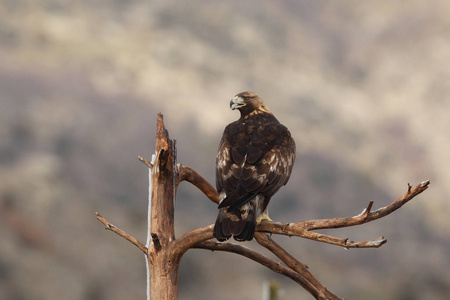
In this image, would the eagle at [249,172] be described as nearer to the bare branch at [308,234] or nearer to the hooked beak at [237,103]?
the bare branch at [308,234]

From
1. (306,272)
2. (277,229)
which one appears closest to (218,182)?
(277,229)

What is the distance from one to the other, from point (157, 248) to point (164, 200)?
19.7 inches

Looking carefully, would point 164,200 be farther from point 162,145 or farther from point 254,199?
point 254,199

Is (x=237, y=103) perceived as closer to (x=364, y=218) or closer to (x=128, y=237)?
(x=128, y=237)

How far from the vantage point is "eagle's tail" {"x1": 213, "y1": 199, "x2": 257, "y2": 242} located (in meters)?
5.09

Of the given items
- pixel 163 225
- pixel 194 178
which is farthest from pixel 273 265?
pixel 194 178

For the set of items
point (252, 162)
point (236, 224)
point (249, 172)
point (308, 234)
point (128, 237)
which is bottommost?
point (308, 234)

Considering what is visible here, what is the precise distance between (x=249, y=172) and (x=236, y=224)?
70 centimetres

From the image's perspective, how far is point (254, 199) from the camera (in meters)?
5.52

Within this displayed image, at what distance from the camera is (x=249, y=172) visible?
5.67 meters

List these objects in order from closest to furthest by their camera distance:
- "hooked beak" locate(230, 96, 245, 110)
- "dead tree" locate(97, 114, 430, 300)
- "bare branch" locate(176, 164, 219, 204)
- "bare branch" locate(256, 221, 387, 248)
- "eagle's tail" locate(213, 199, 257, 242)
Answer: "bare branch" locate(256, 221, 387, 248) → "eagle's tail" locate(213, 199, 257, 242) → "dead tree" locate(97, 114, 430, 300) → "bare branch" locate(176, 164, 219, 204) → "hooked beak" locate(230, 96, 245, 110)

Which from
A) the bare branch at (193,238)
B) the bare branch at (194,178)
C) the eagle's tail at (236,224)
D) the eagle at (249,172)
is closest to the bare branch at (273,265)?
the bare branch at (193,238)

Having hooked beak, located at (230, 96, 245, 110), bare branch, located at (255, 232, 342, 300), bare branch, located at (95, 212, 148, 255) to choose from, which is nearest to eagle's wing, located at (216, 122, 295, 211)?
bare branch, located at (255, 232, 342, 300)

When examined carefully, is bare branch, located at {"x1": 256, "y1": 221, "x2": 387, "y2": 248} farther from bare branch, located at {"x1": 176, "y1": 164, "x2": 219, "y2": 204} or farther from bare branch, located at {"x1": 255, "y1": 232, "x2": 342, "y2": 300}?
bare branch, located at {"x1": 176, "y1": 164, "x2": 219, "y2": 204}
